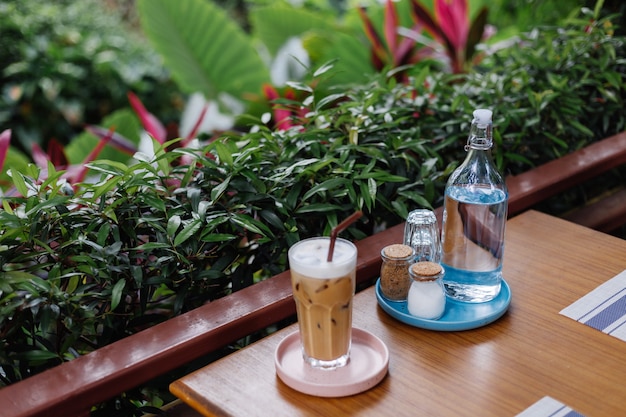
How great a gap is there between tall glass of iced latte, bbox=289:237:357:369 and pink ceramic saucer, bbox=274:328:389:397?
21 mm

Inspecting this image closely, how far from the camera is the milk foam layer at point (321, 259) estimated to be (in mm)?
1079

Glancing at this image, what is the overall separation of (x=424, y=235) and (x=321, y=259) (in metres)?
0.31

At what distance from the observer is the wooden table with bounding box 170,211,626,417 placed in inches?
42.1

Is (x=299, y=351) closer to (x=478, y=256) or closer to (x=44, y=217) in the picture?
(x=478, y=256)

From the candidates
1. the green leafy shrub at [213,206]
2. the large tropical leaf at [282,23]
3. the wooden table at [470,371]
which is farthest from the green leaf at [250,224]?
the large tropical leaf at [282,23]

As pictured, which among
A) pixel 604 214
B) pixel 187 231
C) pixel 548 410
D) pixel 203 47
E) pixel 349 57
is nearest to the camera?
pixel 548 410

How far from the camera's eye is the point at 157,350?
1.21 metres

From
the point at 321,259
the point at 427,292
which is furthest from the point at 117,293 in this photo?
the point at 427,292

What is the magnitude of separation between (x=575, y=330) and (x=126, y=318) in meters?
0.85

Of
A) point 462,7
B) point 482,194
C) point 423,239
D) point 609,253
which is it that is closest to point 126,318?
point 423,239

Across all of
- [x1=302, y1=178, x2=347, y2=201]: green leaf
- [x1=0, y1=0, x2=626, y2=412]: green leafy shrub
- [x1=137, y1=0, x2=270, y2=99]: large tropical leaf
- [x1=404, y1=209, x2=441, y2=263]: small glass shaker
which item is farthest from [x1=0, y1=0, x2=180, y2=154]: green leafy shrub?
[x1=404, y1=209, x2=441, y2=263]: small glass shaker

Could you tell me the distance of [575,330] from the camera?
1.25 meters

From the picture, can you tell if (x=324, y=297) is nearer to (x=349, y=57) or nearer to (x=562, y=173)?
(x=562, y=173)

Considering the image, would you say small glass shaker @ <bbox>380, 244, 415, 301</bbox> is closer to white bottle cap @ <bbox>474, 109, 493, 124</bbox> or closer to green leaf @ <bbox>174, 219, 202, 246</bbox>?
white bottle cap @ <bbox>474, 109, 493, 124</bbox>
